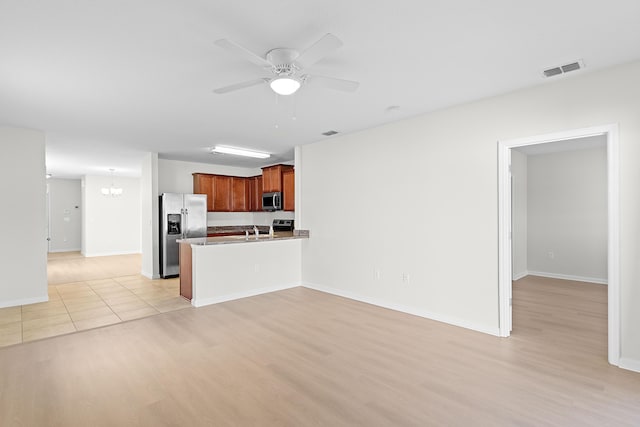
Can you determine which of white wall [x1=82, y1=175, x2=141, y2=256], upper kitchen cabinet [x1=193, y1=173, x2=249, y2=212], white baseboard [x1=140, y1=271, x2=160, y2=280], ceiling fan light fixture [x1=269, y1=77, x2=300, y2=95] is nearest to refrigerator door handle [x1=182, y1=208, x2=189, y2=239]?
upper kitchen cabinet [x1=193, y1=173, x2=249, y2=212]

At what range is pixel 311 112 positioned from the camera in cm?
407

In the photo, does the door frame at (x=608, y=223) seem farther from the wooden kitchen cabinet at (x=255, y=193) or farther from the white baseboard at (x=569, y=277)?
the wooden kitchen cabinet at (x=255, y=193)

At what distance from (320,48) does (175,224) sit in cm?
584

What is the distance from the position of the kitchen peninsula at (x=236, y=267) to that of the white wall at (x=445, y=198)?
530 mm

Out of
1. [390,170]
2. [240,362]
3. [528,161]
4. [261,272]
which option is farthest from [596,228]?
[240,362]

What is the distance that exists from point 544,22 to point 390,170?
258 centimetres

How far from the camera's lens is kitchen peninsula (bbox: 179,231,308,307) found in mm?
4809

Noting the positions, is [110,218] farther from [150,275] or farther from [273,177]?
[273,177]

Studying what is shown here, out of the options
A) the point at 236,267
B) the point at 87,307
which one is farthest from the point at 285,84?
the point at 87,307

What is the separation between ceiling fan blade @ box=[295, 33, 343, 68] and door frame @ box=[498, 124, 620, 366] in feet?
7.92

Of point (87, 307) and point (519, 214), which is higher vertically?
point (519, 214)

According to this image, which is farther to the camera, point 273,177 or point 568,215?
point 273,177

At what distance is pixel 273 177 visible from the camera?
7297 mm

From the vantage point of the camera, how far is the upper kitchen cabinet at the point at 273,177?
7.16 meters
